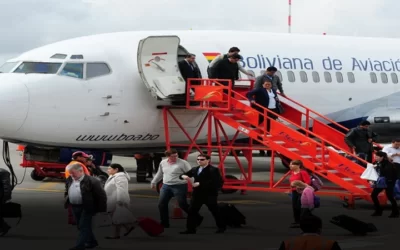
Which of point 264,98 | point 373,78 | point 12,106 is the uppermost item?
point 373,78

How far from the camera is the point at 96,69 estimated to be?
26141 millimetres

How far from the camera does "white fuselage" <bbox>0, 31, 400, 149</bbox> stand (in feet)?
82.1

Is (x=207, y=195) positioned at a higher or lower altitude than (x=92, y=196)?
lower

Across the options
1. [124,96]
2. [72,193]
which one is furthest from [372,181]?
[72,193]

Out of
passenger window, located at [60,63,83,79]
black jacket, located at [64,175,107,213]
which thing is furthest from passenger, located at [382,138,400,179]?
black jacket, located at [64,175,107,213]

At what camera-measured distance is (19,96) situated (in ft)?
80.9

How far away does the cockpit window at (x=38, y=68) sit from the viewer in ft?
84.4

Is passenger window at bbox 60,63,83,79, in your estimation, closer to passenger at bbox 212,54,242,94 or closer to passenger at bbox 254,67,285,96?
passenger at bbox 212,54,242,94

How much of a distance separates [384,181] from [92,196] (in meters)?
8.11

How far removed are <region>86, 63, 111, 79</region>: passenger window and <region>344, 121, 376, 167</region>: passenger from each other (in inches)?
265

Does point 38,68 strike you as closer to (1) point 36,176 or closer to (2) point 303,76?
(1) point 36,176

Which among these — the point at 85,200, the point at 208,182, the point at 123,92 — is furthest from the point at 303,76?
the point at 85,200

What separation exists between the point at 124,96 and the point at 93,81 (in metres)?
0.90

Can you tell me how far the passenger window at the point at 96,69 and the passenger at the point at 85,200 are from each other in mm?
9329
